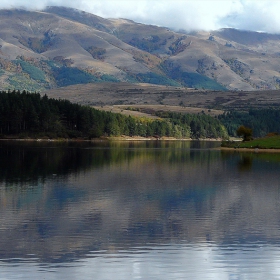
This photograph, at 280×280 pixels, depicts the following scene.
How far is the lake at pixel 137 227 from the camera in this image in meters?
29.1

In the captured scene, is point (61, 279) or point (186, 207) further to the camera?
point (186, 207)

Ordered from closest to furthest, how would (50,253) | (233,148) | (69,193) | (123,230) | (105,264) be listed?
(105,264) < (50,253) < (123,230) < (69,193) < (233,148)

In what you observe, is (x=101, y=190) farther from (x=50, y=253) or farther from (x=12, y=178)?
(x=50, y=253)

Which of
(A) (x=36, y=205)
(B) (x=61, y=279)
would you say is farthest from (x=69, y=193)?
(B) (x=61, y=279)

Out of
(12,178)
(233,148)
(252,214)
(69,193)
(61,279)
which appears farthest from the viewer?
(233,148)

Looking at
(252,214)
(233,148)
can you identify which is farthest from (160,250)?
(233,148)

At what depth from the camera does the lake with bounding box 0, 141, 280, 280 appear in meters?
29.1

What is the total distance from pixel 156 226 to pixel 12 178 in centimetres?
3146

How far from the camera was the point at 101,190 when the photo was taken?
194 ft

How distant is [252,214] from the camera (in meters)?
46.2

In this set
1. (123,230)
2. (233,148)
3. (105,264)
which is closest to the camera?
(105,264)

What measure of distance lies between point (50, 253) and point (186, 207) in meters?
19.2

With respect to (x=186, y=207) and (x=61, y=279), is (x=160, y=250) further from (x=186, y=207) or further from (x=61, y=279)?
(x=186, y=207)

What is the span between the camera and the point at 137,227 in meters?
39.5
